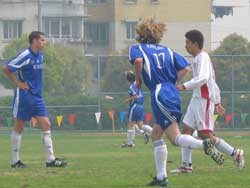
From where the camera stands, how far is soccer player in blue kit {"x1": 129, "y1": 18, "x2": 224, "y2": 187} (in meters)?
11.3

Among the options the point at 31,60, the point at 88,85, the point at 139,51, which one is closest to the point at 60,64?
the point at 88,85

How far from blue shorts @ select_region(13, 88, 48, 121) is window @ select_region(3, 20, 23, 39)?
205ft

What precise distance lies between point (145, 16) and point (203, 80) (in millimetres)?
70359

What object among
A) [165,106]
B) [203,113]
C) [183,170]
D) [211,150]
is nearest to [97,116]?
[183,170]

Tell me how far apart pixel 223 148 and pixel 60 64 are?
3506 centimetres

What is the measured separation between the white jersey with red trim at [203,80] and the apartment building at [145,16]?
68.9 metres

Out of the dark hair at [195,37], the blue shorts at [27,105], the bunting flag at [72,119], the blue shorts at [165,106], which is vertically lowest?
the bunting flag at [72,119]

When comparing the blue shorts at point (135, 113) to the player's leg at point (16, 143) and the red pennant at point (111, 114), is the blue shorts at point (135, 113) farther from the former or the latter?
the red pennant at point (111, 114)

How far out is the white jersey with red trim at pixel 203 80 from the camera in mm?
12133

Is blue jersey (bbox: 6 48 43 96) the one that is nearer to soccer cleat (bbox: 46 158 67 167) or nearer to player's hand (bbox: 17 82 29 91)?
player's hand (bbox: 17 82 29 91)

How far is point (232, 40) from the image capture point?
182 feet

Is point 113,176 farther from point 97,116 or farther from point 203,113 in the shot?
point 97,116

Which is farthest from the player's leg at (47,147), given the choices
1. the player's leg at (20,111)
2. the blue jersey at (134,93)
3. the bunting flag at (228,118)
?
the bunting flag at (228,118)

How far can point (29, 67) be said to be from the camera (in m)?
14.6
